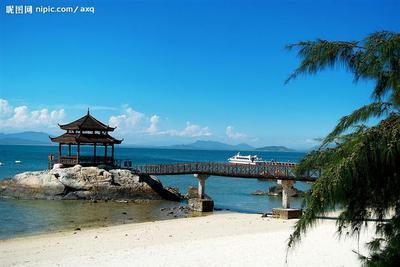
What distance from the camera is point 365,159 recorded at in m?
3.98

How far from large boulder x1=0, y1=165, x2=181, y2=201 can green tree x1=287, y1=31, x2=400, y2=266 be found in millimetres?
34448

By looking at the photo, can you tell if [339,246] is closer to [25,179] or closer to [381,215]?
[381,215]

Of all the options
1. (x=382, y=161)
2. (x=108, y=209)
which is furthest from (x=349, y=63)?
(x=108, y=209)

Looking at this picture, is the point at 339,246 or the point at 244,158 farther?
the point at 244,158

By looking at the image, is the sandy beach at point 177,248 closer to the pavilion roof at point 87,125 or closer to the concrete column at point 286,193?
the concrete column at point 286,193

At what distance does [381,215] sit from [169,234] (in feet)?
55.7

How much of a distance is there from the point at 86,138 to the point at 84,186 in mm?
5082

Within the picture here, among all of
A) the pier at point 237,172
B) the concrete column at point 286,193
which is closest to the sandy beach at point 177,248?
the concrete column at point 286,193

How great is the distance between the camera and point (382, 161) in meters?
4.03

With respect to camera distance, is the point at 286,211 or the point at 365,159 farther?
the point at 286,211

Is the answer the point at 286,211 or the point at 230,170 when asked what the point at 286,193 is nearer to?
the point at 286,211

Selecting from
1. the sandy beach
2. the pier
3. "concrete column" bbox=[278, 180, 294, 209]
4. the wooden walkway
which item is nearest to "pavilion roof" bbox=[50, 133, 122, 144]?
the wooden walkway

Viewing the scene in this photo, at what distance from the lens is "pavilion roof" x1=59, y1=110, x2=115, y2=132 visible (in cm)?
4178

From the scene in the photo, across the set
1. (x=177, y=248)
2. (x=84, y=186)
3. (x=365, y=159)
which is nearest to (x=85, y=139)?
(x=84, y=186)
